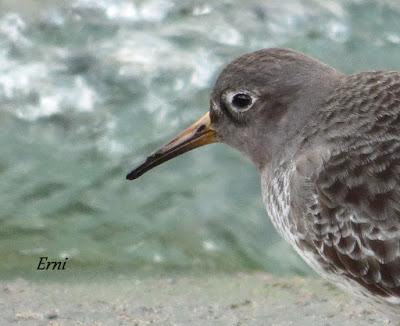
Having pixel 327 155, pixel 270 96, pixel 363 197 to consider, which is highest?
pixel 270 96

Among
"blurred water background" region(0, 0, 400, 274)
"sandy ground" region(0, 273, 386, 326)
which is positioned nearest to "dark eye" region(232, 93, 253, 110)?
"sandy ground" region(0, 273, 386, 326)

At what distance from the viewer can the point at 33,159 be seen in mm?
10758

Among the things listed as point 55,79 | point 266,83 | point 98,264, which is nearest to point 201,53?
point 55,79

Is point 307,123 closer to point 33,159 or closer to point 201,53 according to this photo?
point 33,159

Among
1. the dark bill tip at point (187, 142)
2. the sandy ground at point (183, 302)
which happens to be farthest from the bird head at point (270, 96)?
the sandy ground at point (183, 302)

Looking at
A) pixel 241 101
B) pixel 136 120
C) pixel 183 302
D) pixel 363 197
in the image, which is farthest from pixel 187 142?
pixel 136 120

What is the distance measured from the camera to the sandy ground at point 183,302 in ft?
24.6

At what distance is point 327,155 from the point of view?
6258 millimetres

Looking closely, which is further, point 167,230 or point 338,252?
point 167,230

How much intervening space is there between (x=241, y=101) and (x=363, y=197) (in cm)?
113

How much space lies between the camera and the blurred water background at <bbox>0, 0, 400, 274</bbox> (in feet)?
30.8

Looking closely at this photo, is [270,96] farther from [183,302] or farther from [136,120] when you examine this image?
[136,120]

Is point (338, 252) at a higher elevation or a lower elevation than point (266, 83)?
lower

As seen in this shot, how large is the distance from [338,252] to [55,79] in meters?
6.47
